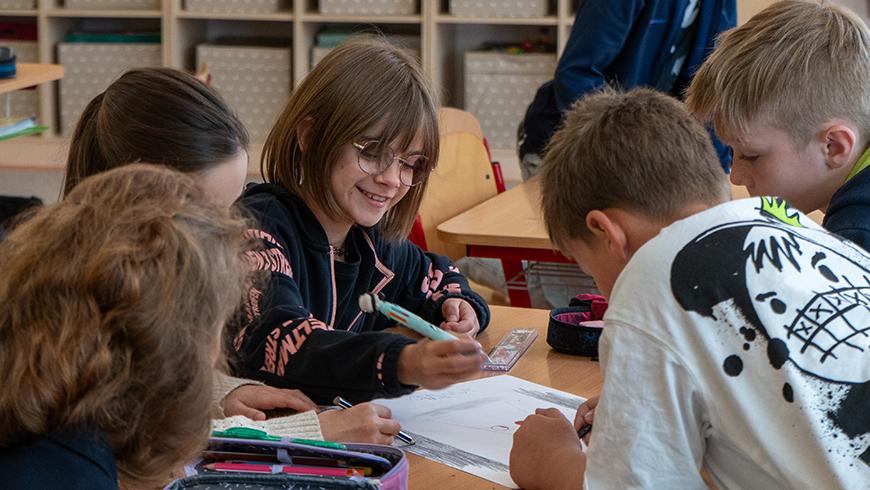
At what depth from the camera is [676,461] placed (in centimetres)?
99

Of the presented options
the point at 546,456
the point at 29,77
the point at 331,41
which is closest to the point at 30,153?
the point at 331,41

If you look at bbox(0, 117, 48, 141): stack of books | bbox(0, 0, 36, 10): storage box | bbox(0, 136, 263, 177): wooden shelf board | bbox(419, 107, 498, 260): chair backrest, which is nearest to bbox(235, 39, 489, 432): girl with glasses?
bbox(419, 107, 498, 260): chair backrest

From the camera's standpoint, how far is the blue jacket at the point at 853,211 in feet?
4.82

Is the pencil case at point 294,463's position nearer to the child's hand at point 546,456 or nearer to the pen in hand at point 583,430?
the child's hand at point 546,456

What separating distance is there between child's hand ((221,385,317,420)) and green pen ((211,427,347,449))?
0.18m

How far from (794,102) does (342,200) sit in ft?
2.22

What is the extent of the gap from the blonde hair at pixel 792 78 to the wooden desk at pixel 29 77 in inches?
108

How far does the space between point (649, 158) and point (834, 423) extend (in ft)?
0.95

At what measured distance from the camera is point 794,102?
64.2 inches

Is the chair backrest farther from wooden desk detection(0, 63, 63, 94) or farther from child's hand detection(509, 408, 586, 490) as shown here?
wooden desk detection(0, 63, 63, 94)

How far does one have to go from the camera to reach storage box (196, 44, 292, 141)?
521 cm

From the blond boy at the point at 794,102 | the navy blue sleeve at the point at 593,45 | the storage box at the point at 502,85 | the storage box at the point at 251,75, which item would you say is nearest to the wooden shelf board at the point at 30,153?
the storage box at the point at 251,75

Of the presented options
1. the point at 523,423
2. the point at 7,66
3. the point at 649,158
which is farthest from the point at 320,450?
the point at 7,66

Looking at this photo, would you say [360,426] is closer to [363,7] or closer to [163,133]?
[163,133]
